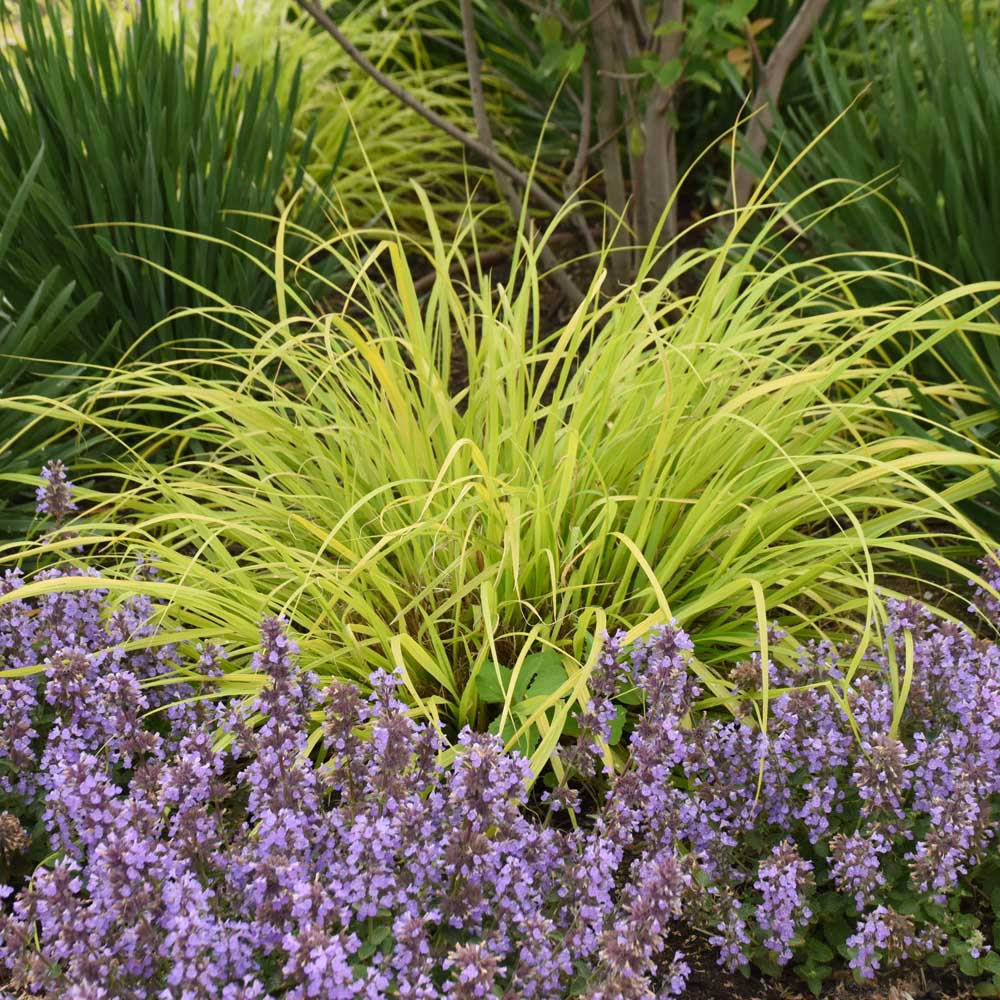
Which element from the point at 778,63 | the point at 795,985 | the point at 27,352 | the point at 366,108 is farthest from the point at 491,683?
the point at 366,108

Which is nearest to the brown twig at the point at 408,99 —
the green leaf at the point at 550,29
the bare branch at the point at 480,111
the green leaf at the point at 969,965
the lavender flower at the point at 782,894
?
the bare branch at the point at 480,111

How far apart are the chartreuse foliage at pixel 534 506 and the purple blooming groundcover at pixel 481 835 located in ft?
0.56

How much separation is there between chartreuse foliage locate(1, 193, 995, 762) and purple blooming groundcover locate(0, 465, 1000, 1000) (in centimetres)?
17

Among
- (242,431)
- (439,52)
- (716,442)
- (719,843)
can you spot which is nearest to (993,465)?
(716,442)

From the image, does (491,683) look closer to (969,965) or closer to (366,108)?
(969,965)

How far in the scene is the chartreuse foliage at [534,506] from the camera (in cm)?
215

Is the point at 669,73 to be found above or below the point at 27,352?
above

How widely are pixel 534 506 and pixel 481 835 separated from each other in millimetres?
821

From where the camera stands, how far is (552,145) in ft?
14.8

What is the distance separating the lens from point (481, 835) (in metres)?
1.59

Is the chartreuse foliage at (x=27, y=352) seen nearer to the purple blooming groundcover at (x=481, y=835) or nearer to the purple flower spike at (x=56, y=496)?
the purple flower spike at (x=56, y=496)

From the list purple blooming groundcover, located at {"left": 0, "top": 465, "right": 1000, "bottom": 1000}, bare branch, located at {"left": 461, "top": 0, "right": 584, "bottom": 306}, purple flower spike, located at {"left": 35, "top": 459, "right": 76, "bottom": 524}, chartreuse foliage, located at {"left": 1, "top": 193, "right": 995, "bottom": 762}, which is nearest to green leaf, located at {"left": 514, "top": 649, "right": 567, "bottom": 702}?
chartreuse foliage, located at {"left": 1, "top": 193, "right": 995, "bottom": 762}

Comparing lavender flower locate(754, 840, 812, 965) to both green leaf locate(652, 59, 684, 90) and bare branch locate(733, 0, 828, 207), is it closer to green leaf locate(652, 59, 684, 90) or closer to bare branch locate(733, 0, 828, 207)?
green leaf locate(652, 59, 684, 90)

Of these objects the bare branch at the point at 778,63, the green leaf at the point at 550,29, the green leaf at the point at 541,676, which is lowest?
the green leaf at the point at 541,676
